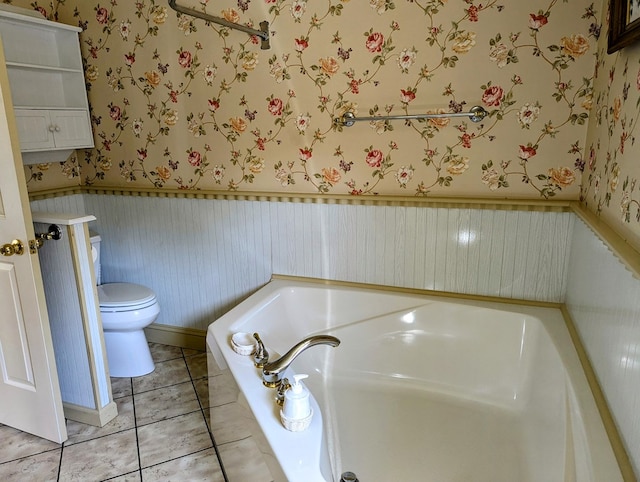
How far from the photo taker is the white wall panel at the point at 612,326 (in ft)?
3.18

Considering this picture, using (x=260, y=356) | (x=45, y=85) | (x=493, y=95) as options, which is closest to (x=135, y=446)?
(x=260, y=356)

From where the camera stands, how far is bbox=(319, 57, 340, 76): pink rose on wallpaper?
2.08 meters

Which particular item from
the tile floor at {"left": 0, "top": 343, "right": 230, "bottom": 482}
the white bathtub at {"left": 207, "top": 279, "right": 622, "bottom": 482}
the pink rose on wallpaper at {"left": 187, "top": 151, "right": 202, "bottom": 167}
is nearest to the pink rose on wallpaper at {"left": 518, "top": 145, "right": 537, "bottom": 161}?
the white bathtub at {"left": 207, "top": 279, "right": 622, "bottom": 482}

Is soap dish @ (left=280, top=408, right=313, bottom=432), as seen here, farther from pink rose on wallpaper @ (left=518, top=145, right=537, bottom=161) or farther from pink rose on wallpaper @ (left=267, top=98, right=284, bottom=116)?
pink rose on wallpaper @ (left=267, top=98, right=284, bottom=116)

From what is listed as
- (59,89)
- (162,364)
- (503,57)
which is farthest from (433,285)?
(59,89)

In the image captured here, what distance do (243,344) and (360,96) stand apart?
1238 millimetres

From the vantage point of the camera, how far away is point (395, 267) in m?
2.18

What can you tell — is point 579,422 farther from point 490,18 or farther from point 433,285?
point 490,18

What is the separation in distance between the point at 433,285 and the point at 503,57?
1041 millimetres

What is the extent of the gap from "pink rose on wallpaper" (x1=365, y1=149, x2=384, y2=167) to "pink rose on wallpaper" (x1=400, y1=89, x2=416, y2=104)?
0.26 meters

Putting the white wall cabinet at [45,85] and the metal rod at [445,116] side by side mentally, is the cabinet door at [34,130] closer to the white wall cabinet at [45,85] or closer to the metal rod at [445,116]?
the white wall cabinet at [45,85]

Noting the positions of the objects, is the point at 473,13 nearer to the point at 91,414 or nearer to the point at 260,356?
the point at 260,356

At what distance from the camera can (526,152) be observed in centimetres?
189

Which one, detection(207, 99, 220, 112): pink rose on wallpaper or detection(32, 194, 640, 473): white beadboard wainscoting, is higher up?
detection(207, 99, 220, 112): pink rose on wallpaper
